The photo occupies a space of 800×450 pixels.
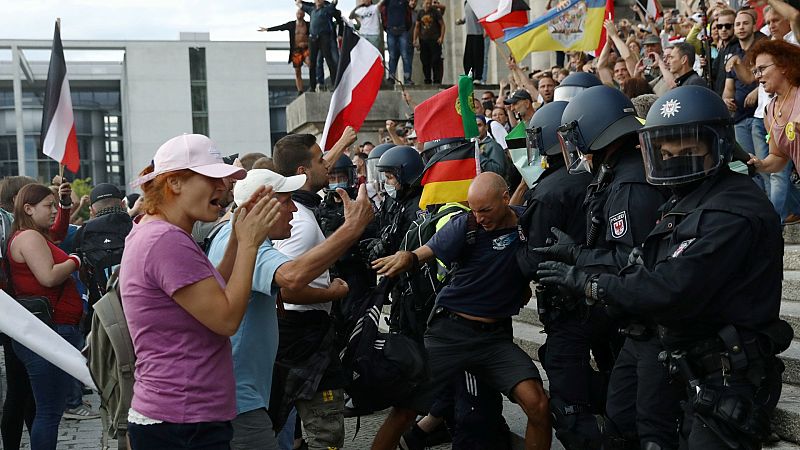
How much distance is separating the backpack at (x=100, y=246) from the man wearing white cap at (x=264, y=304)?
4300 mm

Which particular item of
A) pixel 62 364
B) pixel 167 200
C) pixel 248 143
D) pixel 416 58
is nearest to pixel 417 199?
pixel 62 364

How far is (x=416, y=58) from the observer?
19969 mm

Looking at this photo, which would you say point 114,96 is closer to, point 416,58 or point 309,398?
point 416,58

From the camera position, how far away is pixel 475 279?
5.78m

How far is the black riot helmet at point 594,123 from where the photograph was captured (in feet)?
16.0

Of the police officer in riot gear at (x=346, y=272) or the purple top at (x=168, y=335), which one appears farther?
the police officer in riot gear at (x=346, y=272)

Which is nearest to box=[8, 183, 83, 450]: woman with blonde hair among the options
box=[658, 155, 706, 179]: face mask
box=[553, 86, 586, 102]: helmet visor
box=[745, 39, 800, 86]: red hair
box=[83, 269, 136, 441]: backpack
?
box=[83, 269, 136, 441]: backpack

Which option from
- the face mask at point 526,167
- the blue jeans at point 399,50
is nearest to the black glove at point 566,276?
the face mask at point 526,167

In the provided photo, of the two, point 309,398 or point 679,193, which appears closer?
point 679,193

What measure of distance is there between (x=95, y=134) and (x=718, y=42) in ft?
283

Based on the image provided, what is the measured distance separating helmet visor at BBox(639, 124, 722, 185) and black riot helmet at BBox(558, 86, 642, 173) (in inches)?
27.3

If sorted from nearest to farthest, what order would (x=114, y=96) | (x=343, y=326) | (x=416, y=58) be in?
(x=343, y=326)
(x=416, y=58)
(x=114, y=96)

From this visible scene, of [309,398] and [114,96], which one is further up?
[114,96]

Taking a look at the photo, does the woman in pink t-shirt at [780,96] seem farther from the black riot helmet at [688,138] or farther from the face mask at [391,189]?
the face mask at [391,189]
